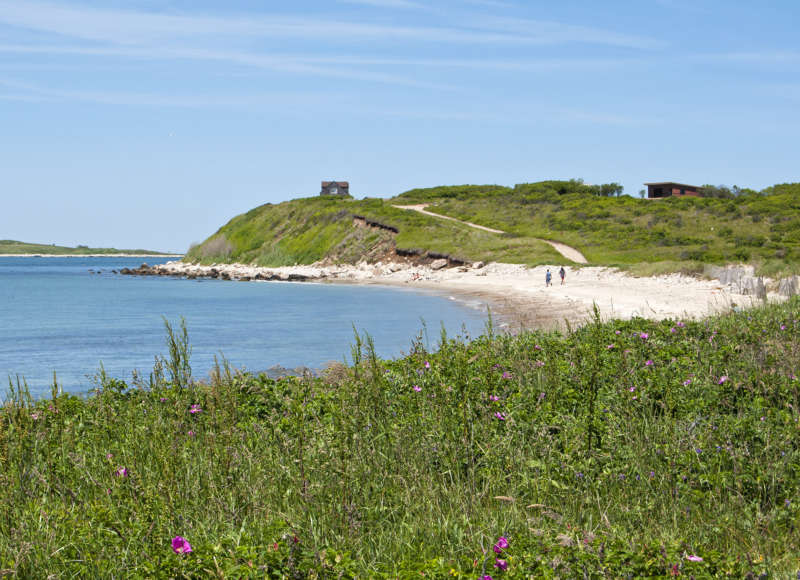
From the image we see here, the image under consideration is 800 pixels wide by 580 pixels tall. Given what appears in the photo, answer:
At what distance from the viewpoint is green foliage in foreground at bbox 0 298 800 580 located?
11.2 ft

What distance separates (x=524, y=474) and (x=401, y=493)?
0.85 metres

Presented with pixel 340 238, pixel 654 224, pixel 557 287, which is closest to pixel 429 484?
pixel 557 287

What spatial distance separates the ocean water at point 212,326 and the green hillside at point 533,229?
1339cm

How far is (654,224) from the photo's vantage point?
59219 millimetres

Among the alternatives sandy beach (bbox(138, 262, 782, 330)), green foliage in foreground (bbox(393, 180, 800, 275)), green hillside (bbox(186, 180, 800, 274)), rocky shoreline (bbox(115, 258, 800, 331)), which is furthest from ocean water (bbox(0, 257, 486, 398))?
green foliage in foreground (bbox(393, 180, 800, 275))

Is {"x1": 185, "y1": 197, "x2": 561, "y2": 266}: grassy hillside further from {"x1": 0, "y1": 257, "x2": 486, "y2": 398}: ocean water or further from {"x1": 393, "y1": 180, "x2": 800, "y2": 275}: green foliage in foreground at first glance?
{"x1": 0, "y1": 257, "x2": 486, "y2": 398}: ocean water

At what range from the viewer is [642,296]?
27.8 meters

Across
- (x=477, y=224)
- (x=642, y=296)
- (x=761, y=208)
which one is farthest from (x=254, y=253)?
(x=642, y=296)

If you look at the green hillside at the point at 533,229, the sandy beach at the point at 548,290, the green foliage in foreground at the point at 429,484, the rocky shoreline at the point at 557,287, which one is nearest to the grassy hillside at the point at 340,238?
the green hillside at the point at 533,229

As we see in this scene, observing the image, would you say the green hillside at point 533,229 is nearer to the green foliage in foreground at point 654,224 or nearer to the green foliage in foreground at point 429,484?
the green foliage in foreground at point 654,224

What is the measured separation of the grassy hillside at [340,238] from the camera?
54.4 m

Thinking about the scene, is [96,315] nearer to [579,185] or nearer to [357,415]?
[357,415]

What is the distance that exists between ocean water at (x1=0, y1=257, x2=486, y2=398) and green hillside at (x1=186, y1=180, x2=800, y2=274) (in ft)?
43.9

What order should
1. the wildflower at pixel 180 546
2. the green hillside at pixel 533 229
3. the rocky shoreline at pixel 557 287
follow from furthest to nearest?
1. the green hillside at pixel 533 229
2. the rocky shoreline at pixel 557 287
3. the wildflower at pixel 180 546
